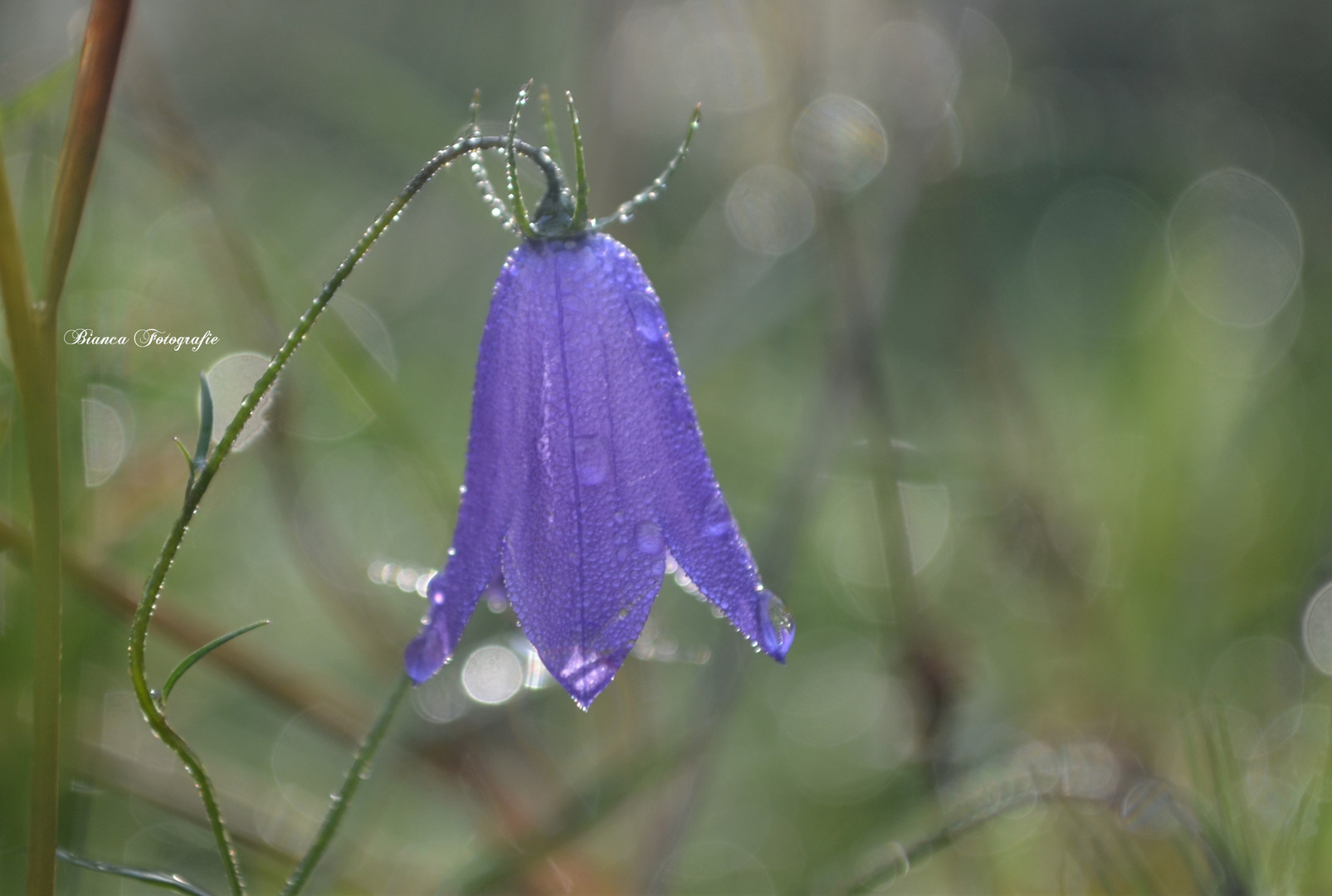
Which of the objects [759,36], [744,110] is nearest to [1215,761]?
[759,36]

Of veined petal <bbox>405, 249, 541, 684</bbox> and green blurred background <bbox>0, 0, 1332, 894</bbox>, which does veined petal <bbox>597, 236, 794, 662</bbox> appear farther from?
green blurred background <bbox>0, 0, 1332, 894</bbox>

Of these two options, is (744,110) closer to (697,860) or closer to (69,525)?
(697,860)

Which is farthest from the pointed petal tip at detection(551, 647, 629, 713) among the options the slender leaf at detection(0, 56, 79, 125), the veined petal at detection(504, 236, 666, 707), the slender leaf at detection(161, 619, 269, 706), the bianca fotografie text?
the bianca fotografie text

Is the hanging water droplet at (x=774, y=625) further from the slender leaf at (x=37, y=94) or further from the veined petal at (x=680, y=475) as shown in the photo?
the slender leaf at (x=37, y=94)

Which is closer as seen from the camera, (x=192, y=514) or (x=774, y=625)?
(x=192, y=514)

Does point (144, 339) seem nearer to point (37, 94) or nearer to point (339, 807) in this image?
point (37, 94)

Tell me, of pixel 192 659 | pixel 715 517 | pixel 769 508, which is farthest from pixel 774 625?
pixel 769 508
